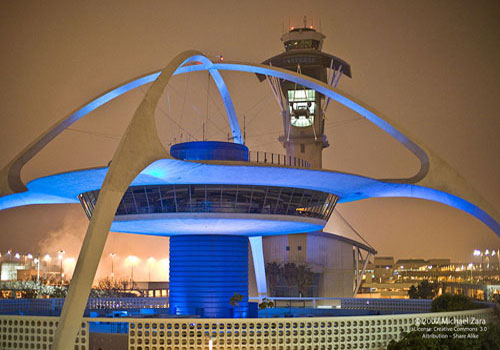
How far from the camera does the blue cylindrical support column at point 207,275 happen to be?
43281 mm

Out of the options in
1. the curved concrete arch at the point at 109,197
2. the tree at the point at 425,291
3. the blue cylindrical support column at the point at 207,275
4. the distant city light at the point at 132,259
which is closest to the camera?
the curved concrete arch at the point at 109,197

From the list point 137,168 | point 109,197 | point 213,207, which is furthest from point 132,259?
point 109,197

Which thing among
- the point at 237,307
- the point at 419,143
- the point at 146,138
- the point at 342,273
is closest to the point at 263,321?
the point at 146,138

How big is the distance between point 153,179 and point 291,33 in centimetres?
8181

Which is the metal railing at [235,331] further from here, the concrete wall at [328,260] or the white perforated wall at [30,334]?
the concrete wall at [328,260]

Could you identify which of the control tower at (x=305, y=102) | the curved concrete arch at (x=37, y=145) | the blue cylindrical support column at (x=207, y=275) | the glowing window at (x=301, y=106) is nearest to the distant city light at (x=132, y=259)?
the control tower at (x=305, y=102)

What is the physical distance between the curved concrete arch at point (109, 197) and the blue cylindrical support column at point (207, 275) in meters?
14.3

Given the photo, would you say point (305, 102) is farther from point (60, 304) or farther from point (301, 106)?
point (60, 304)

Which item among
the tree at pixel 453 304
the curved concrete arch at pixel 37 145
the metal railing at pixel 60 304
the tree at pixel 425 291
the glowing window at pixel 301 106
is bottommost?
the tree at pixel 425 291

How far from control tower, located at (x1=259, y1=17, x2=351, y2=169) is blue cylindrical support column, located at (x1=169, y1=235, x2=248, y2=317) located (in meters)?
59.8

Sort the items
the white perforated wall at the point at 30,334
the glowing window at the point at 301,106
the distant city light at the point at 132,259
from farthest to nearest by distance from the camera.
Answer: the glowing window at the point at 301,106 < the distant city light at the point at 132,259 < the white perforated wall at the point at 30,334

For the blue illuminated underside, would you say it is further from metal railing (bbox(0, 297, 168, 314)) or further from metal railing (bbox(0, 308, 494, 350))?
metal railing (bbox(0, 308, 494, 350))

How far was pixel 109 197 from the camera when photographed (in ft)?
90.3

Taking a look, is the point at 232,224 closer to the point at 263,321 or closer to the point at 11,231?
the point at 263,321
